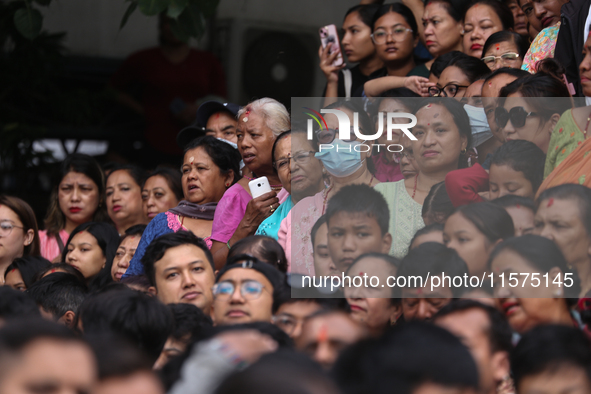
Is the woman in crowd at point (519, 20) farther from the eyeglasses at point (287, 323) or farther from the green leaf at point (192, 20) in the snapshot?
the eyeglasses at point (287, 323)

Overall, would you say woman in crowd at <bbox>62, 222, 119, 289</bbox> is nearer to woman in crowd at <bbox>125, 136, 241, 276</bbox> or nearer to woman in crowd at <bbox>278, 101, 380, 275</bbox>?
woman in crowd at <bbox>125, 136, 241, 276</bbox>

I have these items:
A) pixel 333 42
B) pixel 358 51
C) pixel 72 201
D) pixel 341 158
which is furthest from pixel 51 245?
pixel 341 158

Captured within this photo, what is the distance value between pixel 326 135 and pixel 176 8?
1.89m

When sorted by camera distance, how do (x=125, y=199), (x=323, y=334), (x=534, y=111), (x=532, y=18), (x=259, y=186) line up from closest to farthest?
1. (x=323, y=334)
2. (x=534, y=111)
3. (x=259, y=186)
4. (x=532, y=18)
5. (x=125, y=199)

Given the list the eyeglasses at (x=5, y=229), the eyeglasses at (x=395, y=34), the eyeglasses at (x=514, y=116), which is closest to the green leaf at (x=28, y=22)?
the eyeglasses at (x=5, y=229)

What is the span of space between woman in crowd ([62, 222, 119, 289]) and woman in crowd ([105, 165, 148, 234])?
0.36m

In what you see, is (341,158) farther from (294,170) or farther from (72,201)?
(72,201)

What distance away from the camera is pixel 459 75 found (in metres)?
3.66

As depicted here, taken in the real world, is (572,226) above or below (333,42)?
below

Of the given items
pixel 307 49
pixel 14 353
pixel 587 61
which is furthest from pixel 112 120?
pixel 14 353

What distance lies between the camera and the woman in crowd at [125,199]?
4.73 meters

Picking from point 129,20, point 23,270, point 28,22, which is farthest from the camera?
point 129,20

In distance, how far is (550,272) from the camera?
2373mm

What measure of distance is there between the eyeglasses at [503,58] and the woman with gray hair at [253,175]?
1.10m
